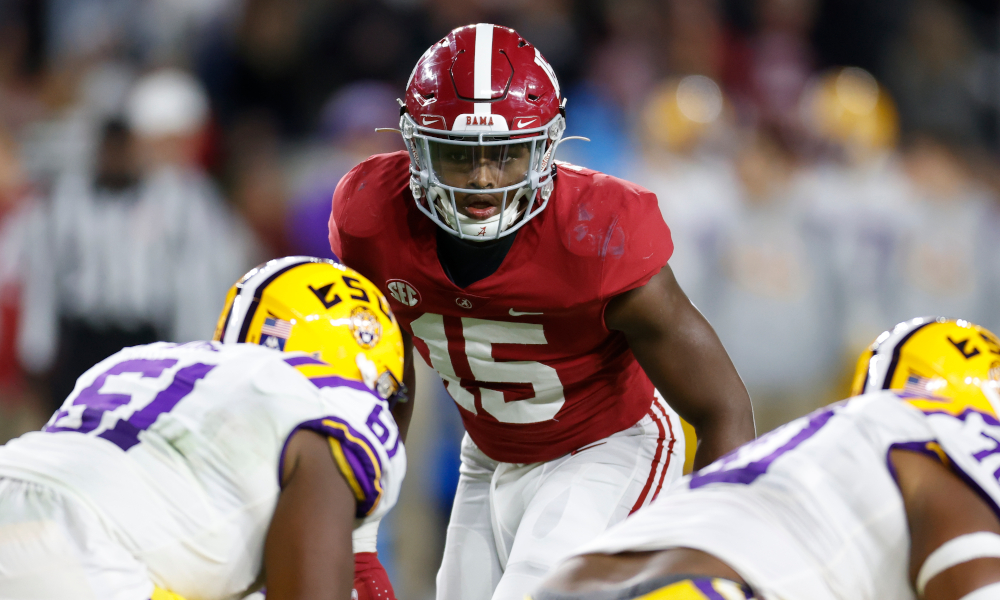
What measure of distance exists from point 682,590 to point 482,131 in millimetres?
1307

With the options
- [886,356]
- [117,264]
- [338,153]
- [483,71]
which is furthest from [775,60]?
[483,71]

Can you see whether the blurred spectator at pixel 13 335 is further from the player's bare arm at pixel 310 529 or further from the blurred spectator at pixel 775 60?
the blurred spectator at pixel 775 60

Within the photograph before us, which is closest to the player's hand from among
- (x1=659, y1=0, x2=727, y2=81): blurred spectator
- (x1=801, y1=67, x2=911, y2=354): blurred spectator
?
(x1=801, y1=67, x2=911, y2=354): blurred spectator

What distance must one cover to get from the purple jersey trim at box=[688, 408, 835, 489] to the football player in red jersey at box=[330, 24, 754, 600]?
2.57 ft

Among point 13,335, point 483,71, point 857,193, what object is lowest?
point 13,335

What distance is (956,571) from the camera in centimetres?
155

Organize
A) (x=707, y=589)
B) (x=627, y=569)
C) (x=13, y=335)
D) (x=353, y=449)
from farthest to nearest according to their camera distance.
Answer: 1. (x=13, y=335)
2. (x=353, y=449)
3. (x=627, y=569)
4. (x=707, y=589)

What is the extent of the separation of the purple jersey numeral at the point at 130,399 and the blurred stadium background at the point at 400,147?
2.94 m

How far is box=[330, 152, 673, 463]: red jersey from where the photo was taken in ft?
8.49

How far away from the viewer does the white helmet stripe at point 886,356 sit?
8.79ft

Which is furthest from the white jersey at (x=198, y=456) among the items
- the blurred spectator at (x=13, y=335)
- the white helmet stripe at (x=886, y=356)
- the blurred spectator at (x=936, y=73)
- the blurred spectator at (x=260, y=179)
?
the blurred spectator at (x=936, y=73)

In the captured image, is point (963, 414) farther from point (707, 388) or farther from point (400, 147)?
point (400, 147)

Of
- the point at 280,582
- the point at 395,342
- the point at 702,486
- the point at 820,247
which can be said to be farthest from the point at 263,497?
the point at 820,247

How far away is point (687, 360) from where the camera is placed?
2.61 m
